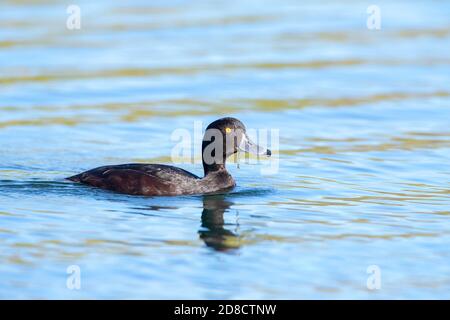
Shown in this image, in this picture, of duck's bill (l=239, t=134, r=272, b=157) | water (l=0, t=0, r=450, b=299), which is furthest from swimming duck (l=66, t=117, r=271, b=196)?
water (l=0, t=0, r=450, b=299)

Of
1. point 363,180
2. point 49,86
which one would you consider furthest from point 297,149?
point 49,86

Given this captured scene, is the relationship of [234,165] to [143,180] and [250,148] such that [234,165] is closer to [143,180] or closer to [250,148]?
[250,148]

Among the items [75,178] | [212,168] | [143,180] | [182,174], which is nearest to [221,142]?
[212,168]

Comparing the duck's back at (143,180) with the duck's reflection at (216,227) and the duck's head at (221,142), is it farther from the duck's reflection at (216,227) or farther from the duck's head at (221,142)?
the duck's head at (221,142)

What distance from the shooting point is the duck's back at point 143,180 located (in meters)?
13.5

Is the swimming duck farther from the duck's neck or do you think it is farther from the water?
the water

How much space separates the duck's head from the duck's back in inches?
18.5

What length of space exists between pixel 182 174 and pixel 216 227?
5.24 ft

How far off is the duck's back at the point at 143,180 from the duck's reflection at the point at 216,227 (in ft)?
1.19

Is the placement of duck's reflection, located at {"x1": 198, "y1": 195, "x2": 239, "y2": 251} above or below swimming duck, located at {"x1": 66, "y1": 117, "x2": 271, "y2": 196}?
below

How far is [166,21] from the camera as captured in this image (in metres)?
25.2

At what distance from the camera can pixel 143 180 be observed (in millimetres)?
13453

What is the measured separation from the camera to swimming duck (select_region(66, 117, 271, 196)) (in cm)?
1348
